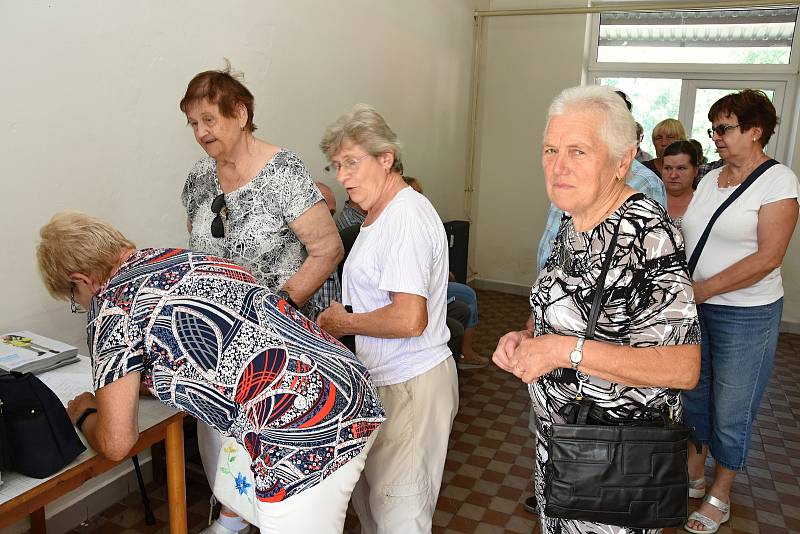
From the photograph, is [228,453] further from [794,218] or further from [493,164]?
[493,164]

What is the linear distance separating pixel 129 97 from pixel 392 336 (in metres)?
1.60

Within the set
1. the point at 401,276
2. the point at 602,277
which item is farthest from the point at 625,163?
the point at 401,276

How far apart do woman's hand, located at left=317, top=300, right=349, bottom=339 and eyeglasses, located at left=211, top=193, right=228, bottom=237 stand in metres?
0.60

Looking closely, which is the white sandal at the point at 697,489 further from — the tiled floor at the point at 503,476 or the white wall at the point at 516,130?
the white wall at the point at 516,130

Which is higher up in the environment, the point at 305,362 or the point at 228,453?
the point at 305,362

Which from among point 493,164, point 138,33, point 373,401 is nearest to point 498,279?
point 493,164

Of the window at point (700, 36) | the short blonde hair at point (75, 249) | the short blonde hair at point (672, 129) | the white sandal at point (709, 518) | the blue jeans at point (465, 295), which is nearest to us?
the short blonde hair at point (75, 249)

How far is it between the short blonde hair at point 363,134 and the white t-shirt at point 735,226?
1.33 m

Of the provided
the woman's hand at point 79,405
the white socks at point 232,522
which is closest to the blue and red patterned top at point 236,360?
the woman's hand at point 79,405

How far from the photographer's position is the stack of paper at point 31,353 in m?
1.90

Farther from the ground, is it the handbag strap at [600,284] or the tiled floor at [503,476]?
the handbag strap at [600,284]

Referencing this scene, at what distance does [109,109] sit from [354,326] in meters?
1.45

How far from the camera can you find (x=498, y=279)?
6.72m

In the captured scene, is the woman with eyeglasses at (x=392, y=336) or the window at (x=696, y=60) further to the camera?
the window at (x=696, y=60)
